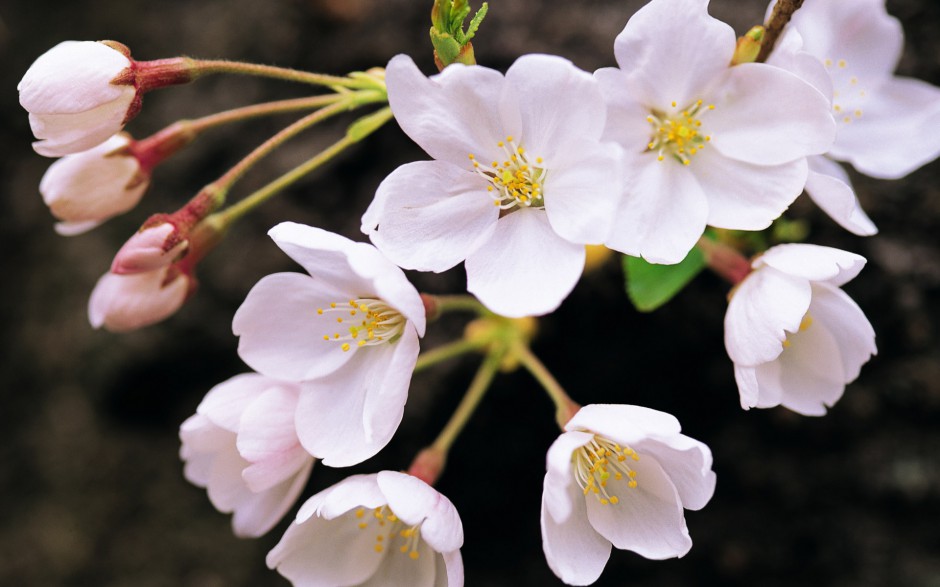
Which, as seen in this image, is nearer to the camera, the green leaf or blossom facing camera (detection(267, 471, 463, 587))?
blossom facing camera (detection(267, 471, 463, 587))

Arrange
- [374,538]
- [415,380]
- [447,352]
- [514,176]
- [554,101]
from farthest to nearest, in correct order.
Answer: [415,380], [447,352], [374,538], [514,176], [554,101]

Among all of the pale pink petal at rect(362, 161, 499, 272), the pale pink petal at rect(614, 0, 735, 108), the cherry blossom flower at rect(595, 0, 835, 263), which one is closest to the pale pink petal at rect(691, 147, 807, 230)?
the cherry blossom flower at rect(595, 0, 835, 263)

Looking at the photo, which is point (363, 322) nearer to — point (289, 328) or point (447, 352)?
point (289, 328)

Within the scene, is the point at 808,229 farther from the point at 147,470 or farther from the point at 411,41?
the point at 147,470

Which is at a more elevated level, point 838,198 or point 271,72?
point 271,72

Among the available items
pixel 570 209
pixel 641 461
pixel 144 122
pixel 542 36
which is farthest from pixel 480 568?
pixel 144 122

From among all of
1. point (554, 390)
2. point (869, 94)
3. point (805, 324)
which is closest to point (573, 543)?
point (554, 390)

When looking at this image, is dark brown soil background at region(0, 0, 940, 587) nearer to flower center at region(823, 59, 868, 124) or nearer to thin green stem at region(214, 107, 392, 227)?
flower center at region(823, 59, 868, 124)
